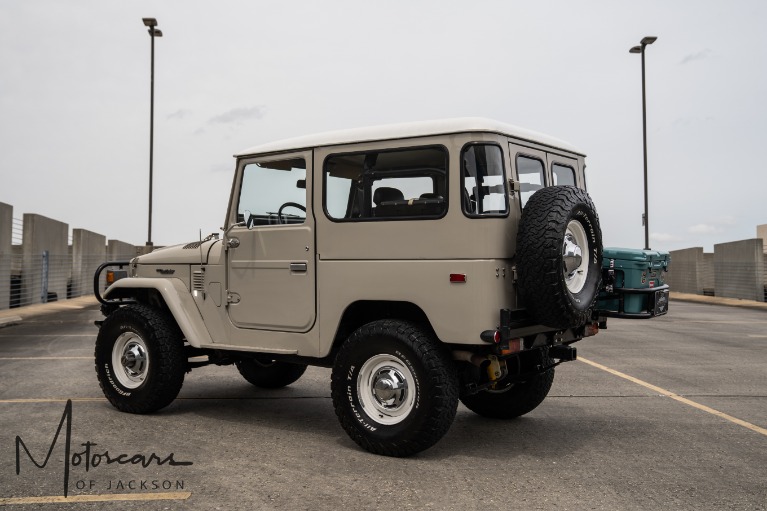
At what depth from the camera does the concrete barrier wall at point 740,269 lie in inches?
1050

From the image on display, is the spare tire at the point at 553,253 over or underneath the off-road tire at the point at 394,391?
over

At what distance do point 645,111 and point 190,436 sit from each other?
31.2 meters

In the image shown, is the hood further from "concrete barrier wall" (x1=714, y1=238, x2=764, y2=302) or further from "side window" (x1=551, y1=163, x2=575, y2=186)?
"concrete barrier wall" (x1=714, y1=238, x2=764, y2=302)

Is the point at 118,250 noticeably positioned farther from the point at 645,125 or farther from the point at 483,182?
the point at 483,182

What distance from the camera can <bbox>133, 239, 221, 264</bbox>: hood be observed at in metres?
6.95

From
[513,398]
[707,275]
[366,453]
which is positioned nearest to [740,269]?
[707,275]

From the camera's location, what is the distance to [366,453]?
572 cm

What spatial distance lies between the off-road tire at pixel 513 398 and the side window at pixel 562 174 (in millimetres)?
1730

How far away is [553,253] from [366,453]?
2118 mm

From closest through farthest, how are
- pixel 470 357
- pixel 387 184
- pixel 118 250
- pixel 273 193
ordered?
pixel 470 357
pixel 387 184
pixel 273 193
pixel 118 250

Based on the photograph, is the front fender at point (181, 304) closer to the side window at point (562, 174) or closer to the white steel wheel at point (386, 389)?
the white steel wheel at point (386, 389)

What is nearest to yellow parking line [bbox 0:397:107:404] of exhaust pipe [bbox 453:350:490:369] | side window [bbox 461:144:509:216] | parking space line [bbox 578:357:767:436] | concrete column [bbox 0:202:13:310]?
exhaust pipe [bbox 453:350:490:369]

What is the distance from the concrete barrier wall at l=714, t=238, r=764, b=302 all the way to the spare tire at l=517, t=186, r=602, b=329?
2405 centimetres

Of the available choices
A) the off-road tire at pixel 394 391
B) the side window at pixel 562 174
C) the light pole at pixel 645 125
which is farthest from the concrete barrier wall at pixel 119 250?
the off-road tire at pixel 394 391
